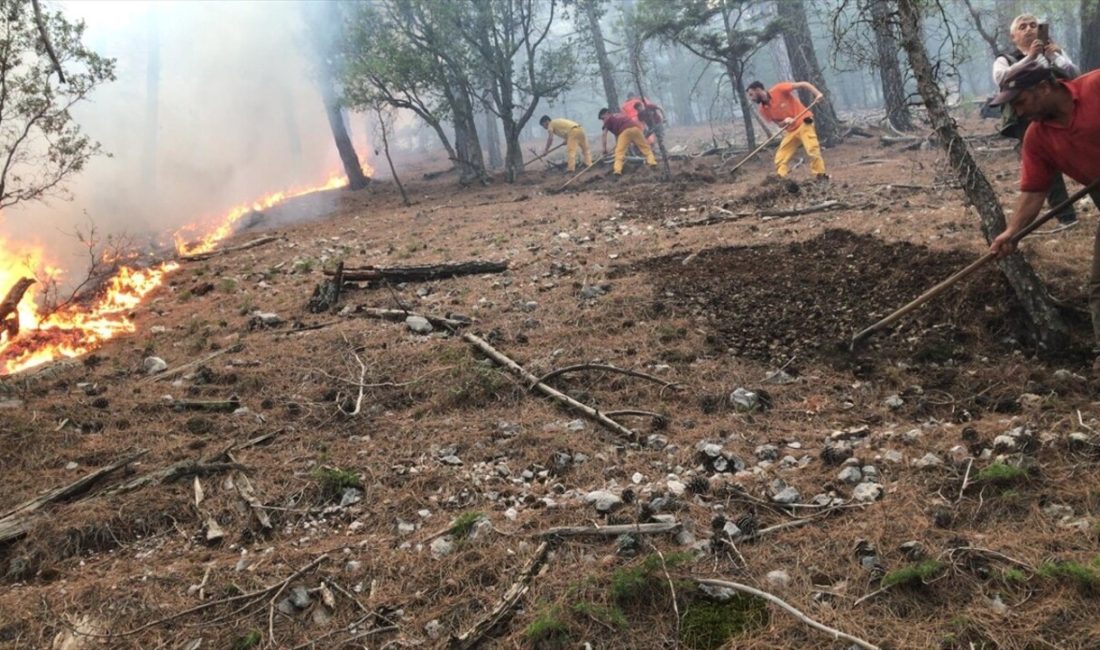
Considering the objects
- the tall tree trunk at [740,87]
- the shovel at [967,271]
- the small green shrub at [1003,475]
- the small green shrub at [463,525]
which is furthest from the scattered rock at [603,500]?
the tall tree trunk at [740,87]

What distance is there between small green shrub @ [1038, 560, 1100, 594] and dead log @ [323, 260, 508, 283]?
20.2ft

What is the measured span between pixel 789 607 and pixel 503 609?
1.03 meters

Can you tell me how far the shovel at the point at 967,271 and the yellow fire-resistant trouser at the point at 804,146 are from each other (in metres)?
6.70

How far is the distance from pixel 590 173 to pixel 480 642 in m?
15.6

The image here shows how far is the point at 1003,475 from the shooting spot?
270 cm

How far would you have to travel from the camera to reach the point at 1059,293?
4500 mm

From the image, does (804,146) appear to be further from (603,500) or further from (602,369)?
(603,500)

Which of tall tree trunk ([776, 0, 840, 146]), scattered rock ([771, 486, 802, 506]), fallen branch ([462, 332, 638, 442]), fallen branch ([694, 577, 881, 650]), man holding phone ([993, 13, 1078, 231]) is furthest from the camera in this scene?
tall tree trunk ([776, 0, 840, 146])

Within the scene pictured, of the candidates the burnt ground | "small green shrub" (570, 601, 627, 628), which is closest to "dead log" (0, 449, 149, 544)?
the burnt ground

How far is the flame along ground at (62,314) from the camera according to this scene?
6.29m

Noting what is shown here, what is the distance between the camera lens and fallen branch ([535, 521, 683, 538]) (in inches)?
110

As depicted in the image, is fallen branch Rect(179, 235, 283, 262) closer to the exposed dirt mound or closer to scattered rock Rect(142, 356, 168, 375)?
scattered rock Rect(142, 356, 168, 375)

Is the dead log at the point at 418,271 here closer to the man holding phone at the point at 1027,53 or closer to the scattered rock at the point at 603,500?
the scattered rock at the point at 603,500

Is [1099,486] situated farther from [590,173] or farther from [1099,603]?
[590,173]
